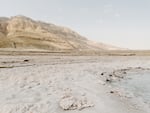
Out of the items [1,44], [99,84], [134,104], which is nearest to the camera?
[134,104]

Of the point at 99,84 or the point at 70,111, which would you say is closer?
the point at 70,111

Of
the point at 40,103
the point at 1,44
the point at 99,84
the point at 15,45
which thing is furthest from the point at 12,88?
the point at 15,45

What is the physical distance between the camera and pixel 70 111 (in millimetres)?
7016

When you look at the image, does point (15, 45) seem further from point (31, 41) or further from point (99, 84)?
point (99, 84)

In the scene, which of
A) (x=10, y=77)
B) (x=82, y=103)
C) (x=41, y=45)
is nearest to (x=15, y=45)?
(x=41, y=45)

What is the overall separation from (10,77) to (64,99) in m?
5.22

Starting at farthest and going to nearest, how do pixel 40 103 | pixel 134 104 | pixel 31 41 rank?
pixel 31 41
pixel 134 104
pixel 40 103

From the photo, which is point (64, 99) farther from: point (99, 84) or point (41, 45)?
point (41, 45)

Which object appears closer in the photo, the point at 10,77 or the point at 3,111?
the point at 3,111

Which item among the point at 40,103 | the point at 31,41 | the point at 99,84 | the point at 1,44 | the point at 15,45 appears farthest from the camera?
the point at 31,41

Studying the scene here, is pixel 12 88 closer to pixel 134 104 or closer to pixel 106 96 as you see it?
pixel 106 96

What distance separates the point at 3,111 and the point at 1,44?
77760 millimetres

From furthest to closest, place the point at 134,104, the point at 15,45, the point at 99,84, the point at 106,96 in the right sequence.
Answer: the point at 15,45
the point at 99,84
the point at 106,96
the point at 134,104

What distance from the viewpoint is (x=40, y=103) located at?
755cm
